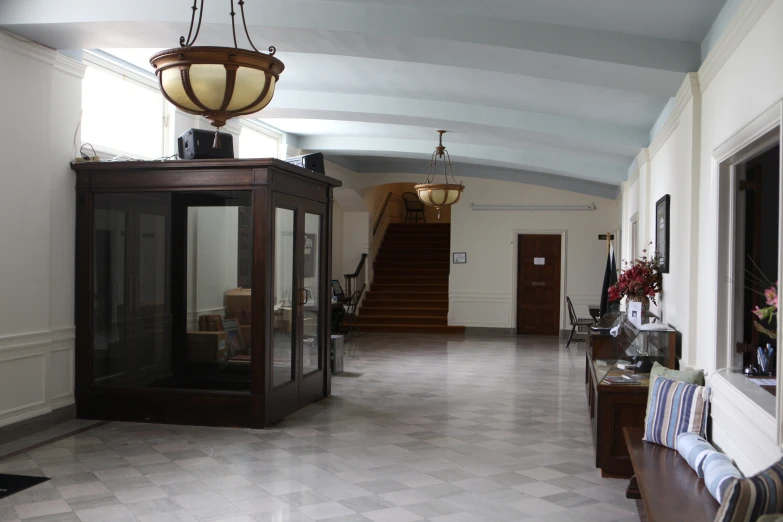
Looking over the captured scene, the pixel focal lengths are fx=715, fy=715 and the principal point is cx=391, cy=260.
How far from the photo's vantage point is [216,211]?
6426 millimetres

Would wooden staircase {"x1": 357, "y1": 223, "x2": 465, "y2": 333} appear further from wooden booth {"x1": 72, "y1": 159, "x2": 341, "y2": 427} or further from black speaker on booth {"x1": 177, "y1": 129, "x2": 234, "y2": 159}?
black speaker on booth {"x1": 177, "y1": 129, "x2": 234, "y2": 159}

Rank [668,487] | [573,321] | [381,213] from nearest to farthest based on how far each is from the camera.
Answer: [668,487] → [573,321] → [381,213]

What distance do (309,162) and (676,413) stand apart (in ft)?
14.4

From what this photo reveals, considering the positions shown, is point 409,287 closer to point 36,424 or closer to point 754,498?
point 36,424

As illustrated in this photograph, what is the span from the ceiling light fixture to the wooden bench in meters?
2.88

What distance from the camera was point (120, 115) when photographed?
7.44 m

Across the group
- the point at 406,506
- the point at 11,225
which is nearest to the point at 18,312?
the point at 11,225

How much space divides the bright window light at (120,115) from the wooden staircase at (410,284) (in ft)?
26.3

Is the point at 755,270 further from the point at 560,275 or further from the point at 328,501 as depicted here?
the point at 560,275

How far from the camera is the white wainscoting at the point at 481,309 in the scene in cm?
1534

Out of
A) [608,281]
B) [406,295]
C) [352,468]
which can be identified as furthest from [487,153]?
[352,468]

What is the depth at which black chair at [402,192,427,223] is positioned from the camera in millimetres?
20438

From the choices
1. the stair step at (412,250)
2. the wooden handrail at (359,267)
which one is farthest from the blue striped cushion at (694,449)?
the stair step at (412,250)

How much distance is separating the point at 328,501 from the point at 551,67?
365cm
